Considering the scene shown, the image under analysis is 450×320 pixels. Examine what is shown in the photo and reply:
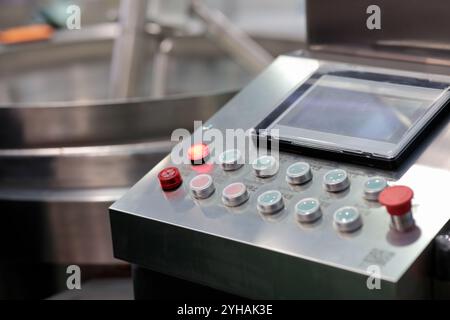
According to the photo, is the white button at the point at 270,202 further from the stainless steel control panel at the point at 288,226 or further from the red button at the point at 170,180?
the red button at the point at 170,180

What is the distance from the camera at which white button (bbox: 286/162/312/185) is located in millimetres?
790

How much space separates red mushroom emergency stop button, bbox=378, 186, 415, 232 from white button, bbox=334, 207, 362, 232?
0.09ft

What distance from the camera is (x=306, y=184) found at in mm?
791

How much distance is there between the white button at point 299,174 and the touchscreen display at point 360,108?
7 centimetres

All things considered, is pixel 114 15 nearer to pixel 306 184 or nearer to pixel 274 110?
pixel 274 110

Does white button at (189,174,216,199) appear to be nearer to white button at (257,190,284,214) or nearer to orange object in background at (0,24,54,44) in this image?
white button at (257,190,284,214)

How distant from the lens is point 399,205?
698mm

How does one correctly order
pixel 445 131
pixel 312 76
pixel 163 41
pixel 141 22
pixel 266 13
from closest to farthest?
pixel 445 131 → pixel 312 76 → pixel 141 22 → pixel 163 41 → pixel 266 13

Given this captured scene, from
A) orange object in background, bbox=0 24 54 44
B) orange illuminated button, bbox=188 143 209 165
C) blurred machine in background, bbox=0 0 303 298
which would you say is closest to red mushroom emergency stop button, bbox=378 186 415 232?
orange illuminated button, bbox=188 143 209 165

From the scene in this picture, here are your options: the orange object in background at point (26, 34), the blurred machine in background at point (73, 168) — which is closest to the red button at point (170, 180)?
the blurred machine in background at point (73, 168)

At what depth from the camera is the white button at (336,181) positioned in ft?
2.52

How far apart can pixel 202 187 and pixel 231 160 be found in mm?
48
